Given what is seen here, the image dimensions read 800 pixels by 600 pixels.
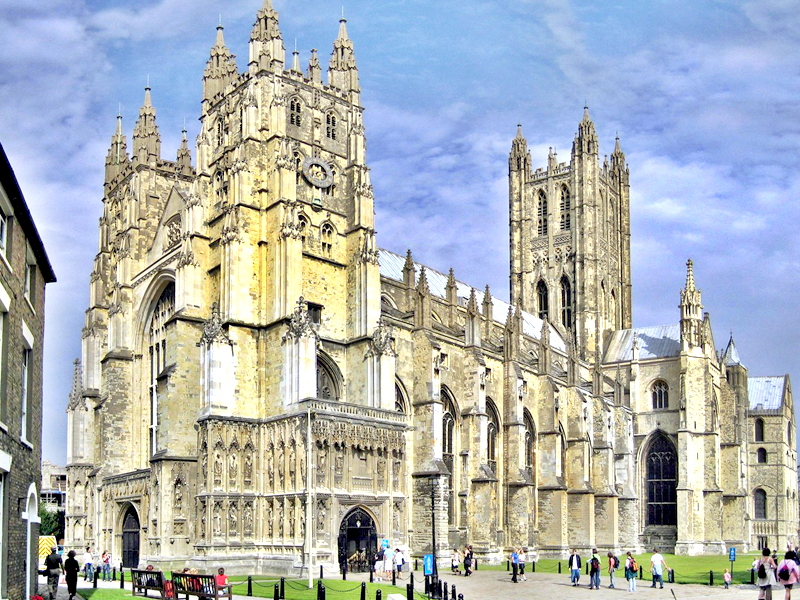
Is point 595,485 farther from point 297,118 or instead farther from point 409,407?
point 297,118

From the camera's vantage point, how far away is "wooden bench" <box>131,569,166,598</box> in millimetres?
26984

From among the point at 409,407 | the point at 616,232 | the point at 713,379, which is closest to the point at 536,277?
the point at 616,232

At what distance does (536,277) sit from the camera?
84250 mm

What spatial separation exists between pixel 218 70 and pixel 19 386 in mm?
32117

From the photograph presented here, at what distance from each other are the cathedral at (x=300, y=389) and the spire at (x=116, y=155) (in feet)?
0.40

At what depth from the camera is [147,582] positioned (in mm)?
28078

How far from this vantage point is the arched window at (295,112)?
149 feet

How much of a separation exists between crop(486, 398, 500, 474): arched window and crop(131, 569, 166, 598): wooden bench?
27737 millimetres

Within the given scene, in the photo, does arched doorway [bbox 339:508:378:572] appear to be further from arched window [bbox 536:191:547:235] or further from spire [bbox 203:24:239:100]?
arched window [bbox 536:191:547:235]

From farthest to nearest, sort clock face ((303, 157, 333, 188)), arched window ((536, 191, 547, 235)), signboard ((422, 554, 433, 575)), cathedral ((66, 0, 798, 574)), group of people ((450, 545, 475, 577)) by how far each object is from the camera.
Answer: arched window ((536, 191, 547, 235)) → clock face ((303, 157, 333, 188)) → group of people ((450, 545, 475, 577)) → cathedral ((66, 0, 798, 574)) → signboard ((422, 554, 433, 575))

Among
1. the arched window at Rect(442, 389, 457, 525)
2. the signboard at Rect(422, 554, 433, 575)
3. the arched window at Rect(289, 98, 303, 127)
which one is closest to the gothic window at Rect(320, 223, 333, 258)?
the arched window at Rect(289, 98, 303, 127)

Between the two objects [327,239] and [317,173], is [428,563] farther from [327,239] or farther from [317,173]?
[317,173]

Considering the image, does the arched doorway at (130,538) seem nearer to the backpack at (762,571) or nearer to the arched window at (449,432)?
the arched window at (449,432)

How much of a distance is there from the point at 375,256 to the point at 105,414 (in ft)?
53.9
